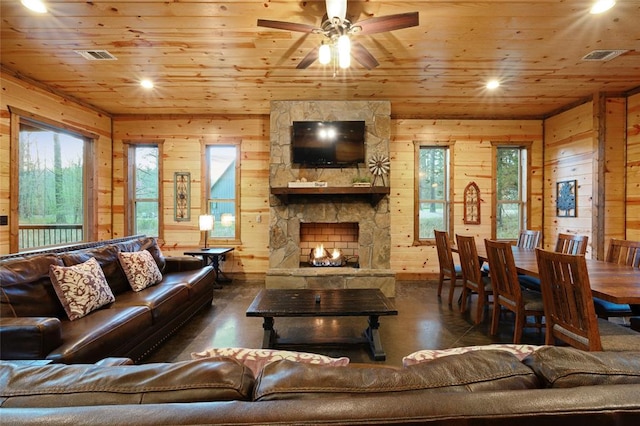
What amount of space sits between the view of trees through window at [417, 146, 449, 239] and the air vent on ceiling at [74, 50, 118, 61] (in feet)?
15.3

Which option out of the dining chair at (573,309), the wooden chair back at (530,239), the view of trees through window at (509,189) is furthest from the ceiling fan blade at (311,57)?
the view of trees through window at (509,189)

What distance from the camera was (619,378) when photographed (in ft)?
2.47

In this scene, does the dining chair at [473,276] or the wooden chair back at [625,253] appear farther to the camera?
the dining chair at [473,276]

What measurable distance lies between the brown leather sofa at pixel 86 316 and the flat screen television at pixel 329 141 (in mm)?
2477

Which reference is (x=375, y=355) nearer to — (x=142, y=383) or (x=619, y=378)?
(x=619, y=378)

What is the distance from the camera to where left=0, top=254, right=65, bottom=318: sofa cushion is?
2.00 m

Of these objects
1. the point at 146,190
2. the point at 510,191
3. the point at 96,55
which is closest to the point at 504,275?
the point at 510,191

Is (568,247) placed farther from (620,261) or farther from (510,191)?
(510,191)

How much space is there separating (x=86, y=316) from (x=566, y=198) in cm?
636

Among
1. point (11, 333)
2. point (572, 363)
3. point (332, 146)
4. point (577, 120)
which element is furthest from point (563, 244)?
point (11, 333)

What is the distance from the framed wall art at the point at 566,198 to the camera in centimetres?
473

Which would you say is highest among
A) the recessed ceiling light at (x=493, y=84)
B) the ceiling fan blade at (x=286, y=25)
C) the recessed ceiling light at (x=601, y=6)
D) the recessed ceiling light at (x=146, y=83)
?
the recessed ceiling light at (x=493, y=84)

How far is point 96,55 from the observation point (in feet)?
10.8

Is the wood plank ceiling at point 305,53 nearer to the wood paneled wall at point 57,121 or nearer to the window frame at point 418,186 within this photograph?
the wood paneled wall at point 57,121
